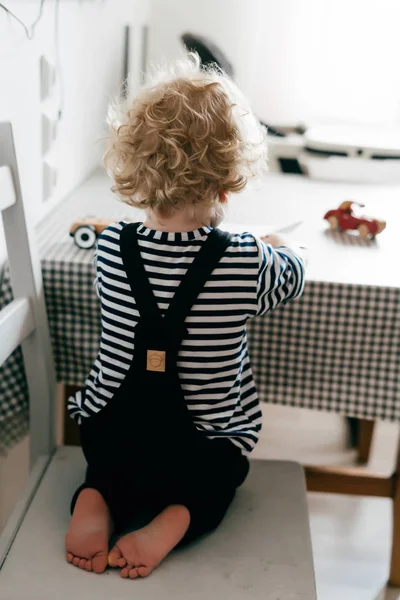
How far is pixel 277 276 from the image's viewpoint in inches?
36.0

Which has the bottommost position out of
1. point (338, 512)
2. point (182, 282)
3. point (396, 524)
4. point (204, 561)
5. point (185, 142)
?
point (338, 512)

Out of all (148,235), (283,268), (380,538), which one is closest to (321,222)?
(283,268)

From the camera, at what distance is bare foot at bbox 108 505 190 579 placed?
837 mm

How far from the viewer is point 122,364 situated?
934 mm

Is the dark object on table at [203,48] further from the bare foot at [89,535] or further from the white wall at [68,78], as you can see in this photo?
the bare foot at [89,535]

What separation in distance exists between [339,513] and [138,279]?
A: 0.99 m

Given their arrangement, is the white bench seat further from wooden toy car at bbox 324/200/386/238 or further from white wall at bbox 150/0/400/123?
white wall at bbox 150/0/400/123

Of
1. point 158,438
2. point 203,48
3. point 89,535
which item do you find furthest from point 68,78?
point 89,535

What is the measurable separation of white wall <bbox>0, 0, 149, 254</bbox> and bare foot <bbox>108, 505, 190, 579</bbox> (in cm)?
52

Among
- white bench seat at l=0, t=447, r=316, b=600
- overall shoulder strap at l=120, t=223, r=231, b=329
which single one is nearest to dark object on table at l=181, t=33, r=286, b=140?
overall shoulder strap at l=120, t=223, r=231, b=329

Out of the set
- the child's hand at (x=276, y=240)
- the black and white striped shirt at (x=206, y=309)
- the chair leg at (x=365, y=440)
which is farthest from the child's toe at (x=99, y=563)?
the chair leg at (x=365, y=440)

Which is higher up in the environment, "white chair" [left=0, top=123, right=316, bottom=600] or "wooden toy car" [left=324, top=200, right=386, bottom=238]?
"wooden toy car" [left=324, top=200, right=386, bottom=238]

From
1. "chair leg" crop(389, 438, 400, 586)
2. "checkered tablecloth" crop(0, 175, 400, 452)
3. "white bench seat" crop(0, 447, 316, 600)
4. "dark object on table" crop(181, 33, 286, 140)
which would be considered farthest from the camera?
"dark object on table" crop(181, 33, 286, 140)

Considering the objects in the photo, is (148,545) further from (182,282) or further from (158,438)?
(182,282)
